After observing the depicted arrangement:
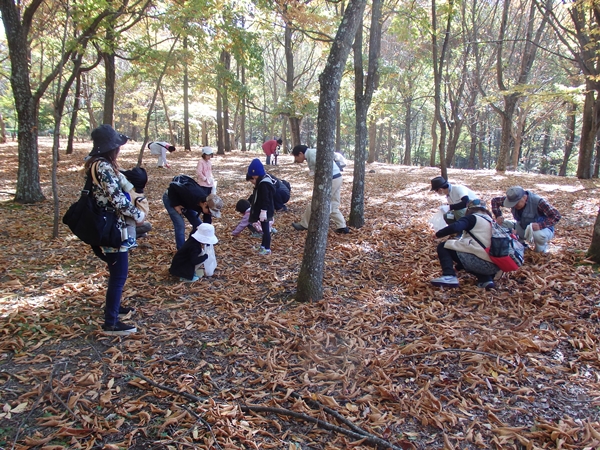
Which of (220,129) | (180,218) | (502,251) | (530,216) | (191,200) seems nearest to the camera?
(502,251)

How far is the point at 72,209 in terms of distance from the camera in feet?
9.94

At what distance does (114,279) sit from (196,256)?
136cm

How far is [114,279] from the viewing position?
130 inches

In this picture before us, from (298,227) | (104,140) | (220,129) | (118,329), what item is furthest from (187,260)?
(220,129)

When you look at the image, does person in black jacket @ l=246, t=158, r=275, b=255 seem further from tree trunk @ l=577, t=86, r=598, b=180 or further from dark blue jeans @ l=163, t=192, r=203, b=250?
tree trunk @ l=577, t=86, r=598, b=180

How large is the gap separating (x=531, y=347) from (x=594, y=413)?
727 millimetres

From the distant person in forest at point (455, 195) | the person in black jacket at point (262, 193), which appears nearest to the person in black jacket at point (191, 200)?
the person in black jacket at point (262, 193)

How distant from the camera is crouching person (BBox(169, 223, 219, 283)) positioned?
4.54 metres

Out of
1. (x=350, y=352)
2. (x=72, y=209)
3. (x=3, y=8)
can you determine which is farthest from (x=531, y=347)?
(x=3, y=8)

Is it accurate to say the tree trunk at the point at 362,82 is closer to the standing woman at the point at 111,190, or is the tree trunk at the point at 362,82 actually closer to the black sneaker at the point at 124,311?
the standing woman at the point at 111,190

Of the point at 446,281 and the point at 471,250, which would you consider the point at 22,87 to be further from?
the point at 471,250

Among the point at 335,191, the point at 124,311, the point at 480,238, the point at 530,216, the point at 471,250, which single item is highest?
the point at 335,191

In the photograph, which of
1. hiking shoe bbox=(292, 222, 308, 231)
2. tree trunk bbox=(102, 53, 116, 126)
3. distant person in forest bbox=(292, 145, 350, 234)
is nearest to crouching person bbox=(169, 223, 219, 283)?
distant person in forest bbox=(292, 145, 350, 234)

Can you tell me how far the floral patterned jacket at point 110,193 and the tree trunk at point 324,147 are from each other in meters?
1.78
